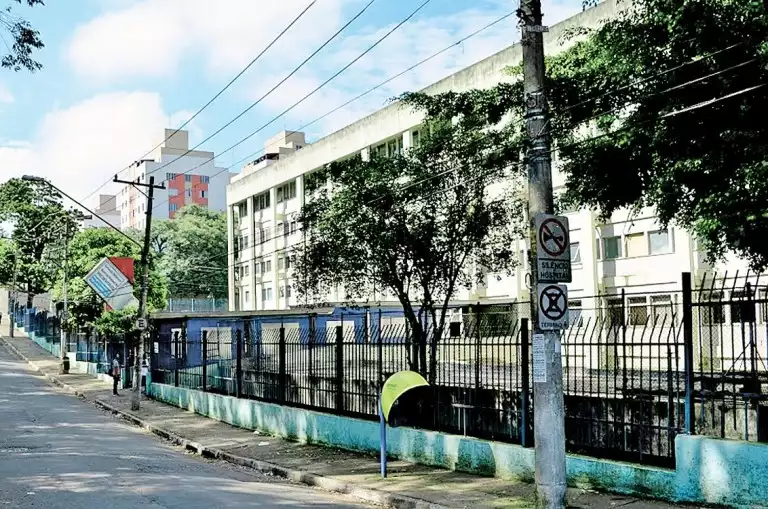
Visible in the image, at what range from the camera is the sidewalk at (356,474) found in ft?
33.2

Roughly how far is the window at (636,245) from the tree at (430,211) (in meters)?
14.4

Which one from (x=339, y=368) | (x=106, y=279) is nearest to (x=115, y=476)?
(x=339, y=368)

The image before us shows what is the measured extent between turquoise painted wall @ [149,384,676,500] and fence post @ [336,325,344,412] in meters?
0.35

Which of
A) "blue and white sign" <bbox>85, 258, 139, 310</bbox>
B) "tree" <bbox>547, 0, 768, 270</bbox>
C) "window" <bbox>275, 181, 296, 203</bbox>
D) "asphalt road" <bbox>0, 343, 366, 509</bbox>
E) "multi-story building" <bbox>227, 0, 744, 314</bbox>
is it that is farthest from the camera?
"window" <bbox>275, 181, 296, 203</bbox>

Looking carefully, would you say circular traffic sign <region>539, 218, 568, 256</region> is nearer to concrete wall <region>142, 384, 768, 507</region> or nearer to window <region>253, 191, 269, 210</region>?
concrete wall <region>142, 384, 768, 507</region>

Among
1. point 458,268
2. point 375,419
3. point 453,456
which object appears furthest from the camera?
point 458,268

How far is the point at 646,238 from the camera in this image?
3120 centimetres

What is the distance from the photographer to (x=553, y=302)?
909 cm

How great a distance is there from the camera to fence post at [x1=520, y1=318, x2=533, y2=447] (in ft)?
37.3

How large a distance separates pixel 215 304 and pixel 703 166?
6297 cm

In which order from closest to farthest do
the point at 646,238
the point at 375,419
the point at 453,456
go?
the point at 453,456 → the point at 375,419 → the point at 646,238

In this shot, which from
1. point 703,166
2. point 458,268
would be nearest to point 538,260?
point 703,166

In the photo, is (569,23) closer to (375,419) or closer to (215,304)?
(375,419)

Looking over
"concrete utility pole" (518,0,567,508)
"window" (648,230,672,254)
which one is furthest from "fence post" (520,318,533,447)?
"window" (648,230,672,254)
